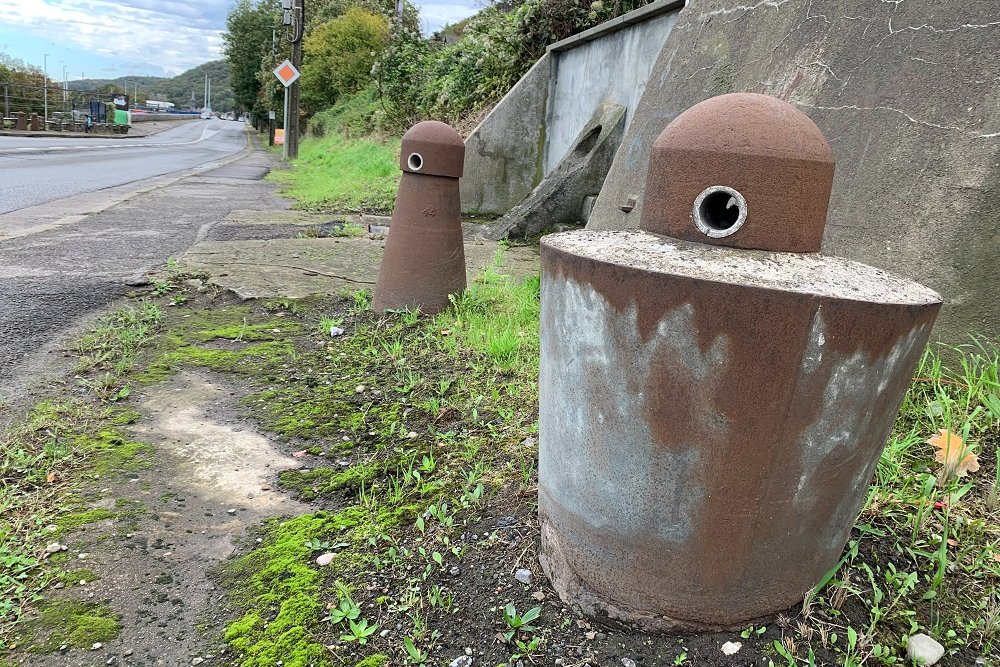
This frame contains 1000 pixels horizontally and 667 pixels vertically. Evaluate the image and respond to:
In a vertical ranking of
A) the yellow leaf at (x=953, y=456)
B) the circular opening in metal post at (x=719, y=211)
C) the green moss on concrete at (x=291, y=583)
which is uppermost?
the circular opening in metal post at (x=719, y=211)

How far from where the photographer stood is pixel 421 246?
4273mm

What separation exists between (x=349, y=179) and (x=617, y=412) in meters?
12.3

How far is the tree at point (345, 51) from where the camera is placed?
25.2m

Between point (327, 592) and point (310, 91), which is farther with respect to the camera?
point (310, 91)

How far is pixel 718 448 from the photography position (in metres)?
1.47

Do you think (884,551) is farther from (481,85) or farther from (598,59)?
(481,85)

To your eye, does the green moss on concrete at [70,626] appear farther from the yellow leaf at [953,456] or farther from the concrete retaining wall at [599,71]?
Answer: the concrete retaining wall at [599,71]

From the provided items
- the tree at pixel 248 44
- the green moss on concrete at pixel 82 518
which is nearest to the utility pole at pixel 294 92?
the green moss on concrete at pixel 82 518

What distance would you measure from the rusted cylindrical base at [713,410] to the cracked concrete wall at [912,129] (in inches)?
43.6

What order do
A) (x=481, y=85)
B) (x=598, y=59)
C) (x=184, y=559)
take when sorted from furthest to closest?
1. (x=481, y=85)
2. (x=598, y=59)
3. (x=184, y=559)

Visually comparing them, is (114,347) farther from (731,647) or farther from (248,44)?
(248,44)

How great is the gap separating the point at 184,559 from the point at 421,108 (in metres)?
13.7

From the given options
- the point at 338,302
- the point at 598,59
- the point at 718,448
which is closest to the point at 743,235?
the point at 718,448

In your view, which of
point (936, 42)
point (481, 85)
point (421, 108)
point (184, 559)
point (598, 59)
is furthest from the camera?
point (421, 108)
